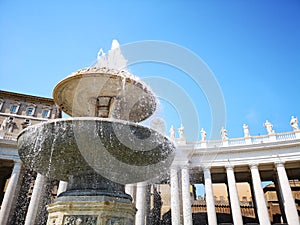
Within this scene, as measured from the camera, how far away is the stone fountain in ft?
18.7

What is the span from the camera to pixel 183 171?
2427 centimetres

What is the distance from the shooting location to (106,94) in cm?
860

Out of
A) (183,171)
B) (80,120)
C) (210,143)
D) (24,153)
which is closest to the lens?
(80,120)

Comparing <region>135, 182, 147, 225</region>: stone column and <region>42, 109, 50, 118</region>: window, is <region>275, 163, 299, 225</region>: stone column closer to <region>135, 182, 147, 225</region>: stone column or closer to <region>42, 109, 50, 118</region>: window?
<region>135, 182, 147, 225</region>: stone column

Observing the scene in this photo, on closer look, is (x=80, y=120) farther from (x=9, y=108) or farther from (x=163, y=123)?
(x=9, y=108)

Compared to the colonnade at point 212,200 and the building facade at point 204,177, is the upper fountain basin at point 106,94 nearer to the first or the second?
the building facade at point 204,177

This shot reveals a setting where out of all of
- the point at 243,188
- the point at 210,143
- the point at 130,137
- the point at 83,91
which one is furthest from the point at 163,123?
the point at 243,188

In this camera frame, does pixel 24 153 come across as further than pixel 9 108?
No

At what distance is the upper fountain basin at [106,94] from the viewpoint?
7.88 m

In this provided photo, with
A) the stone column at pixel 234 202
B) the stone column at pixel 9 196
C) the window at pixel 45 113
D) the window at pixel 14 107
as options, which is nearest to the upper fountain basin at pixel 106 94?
the stone column at pixel 234 202

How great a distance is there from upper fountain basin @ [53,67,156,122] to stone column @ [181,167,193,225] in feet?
51.7

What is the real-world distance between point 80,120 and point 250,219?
35051 millimetres

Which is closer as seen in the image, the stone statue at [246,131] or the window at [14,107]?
the stone statue at [246,131]

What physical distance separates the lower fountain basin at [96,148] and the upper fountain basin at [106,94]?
2.32 m
